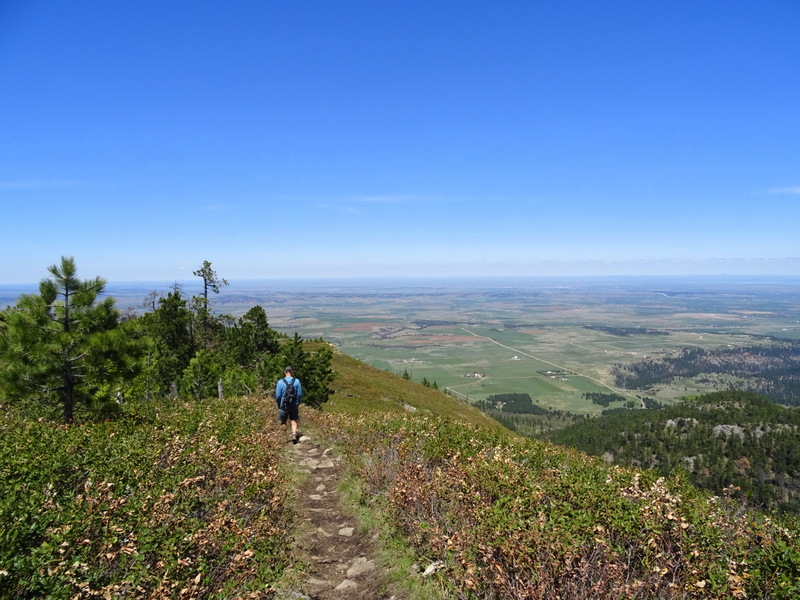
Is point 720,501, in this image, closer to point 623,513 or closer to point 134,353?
point 623,513

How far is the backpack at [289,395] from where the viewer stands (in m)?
14.6

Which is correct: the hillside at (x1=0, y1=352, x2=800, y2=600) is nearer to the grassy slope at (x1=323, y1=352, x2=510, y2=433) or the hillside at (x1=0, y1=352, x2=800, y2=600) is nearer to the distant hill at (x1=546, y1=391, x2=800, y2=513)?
the grassy slope at (x1=323, y1=352, x2=510, y2=433)

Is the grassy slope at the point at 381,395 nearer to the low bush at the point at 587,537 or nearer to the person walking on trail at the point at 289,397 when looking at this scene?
the person walking on trail at the point at 289,397

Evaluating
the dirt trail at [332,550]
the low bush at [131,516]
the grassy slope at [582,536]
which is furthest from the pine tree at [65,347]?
the grassy slope at [582,536]

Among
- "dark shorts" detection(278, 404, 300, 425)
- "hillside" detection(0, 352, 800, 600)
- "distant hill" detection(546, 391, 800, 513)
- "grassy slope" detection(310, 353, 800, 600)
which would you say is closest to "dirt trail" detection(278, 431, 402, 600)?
"hillside" detection(0, 352, 800, 600)

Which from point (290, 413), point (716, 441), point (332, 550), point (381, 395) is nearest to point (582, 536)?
point (332, 550)

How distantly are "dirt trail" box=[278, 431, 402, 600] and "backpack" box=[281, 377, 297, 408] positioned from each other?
11.8 ft

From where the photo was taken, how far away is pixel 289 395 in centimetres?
1459

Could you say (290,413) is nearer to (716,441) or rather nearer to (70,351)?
(70,351)

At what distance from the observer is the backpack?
47.8ft

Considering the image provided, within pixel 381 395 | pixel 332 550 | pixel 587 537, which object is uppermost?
pixel 587 537

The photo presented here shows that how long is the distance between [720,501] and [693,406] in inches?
5913

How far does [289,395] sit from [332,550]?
7.73m

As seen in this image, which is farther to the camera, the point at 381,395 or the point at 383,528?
the point at 381,395
